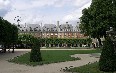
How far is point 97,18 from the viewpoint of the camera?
49.4 metres

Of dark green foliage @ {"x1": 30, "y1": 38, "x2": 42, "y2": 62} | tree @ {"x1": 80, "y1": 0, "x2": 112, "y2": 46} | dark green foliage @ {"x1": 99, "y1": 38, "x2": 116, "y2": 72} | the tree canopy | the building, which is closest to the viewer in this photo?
Result: dark green foliage @ {"x1": 99, "y1": 38, "x2": 116, "y2": 72}

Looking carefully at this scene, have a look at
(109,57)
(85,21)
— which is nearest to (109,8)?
(85,21)

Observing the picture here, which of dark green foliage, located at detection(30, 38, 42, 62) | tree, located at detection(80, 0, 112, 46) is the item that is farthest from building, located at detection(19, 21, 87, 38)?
dark green foliage, located at detection(30, 38, 42, 62)

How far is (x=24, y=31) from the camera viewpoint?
531 feet

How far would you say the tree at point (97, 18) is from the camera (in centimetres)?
4888

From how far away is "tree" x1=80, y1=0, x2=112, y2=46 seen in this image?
160ft

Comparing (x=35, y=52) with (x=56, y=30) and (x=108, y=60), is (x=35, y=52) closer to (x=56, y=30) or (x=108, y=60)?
(x=108, y=60)

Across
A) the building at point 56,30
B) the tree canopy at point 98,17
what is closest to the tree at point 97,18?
the tree canopy at point 98,17

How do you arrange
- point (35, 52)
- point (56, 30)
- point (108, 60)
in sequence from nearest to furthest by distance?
1. point (108, 60)
2. point (35, 52)
3. point (56, 30)

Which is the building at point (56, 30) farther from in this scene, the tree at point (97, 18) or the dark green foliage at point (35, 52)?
the dark green foliage at point (35, 52)

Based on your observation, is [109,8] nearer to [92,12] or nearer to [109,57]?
[92,12]

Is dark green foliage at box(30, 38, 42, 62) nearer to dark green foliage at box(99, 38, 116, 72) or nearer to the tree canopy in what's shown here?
dark green foliage at box(99, 38, 116, 72)

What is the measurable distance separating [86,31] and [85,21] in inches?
72.9

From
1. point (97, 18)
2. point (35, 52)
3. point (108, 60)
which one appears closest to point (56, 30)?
point (97, 18)
